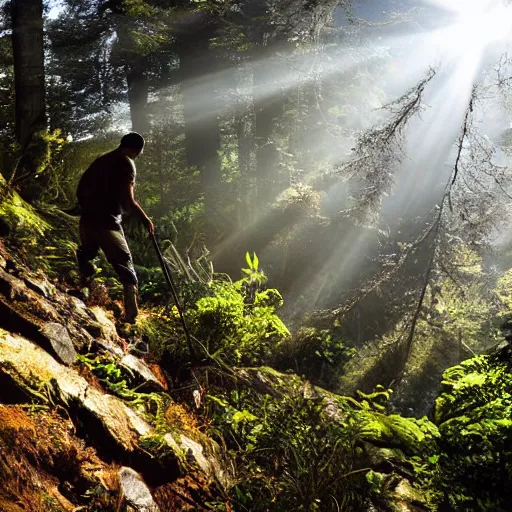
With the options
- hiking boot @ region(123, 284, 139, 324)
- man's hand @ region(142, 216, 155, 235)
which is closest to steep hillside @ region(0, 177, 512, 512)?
hiking boot @ region(123, 284, 139, 324)

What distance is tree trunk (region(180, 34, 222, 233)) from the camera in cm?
1523

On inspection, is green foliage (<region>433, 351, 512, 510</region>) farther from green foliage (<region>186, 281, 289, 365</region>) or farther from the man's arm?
the man's arm

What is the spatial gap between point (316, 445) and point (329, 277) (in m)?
11.0

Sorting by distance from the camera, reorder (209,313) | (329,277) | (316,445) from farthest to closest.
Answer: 1. (329,277)
2. (209,313)
3. (316,445)

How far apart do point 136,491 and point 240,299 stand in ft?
10.1

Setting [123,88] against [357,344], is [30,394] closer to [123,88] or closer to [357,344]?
[357,344]

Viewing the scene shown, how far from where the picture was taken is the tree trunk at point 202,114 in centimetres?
1523

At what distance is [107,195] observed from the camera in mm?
4434

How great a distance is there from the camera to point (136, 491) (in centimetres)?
245

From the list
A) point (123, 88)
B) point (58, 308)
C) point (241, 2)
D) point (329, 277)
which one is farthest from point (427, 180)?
point (58, 308)

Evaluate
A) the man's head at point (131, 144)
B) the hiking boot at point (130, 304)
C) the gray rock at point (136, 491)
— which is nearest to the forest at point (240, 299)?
the gray rock at point (136, 491)

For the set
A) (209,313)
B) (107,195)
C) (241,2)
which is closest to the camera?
(107,195)

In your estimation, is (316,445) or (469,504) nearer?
(469,504)

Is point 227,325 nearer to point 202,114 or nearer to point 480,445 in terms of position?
point 480,445
